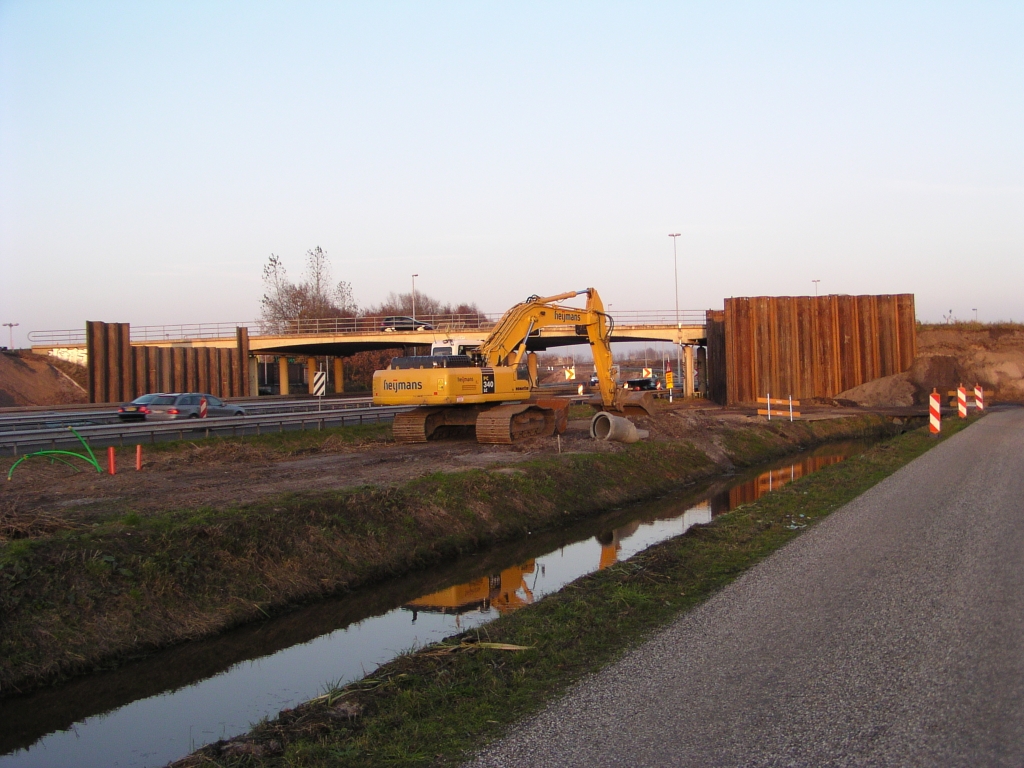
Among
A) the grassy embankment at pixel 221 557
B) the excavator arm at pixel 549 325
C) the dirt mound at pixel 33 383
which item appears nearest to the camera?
the grassy embankment at pixel 221 557

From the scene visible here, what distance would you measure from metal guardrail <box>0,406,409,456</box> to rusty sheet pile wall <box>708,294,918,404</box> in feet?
72.5

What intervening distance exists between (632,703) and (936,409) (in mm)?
24467

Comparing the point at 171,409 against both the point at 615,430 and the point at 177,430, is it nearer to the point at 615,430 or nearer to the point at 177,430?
the point at 177,430

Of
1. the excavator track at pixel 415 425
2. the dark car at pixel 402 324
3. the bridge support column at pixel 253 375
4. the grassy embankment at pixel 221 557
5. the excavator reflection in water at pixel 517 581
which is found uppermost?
the dark car at pixel 402 324

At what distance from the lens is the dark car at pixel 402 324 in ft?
199

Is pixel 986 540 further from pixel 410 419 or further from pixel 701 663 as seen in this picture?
pixel 410 419

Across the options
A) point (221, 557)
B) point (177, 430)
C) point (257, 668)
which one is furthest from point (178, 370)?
point (257, 668)

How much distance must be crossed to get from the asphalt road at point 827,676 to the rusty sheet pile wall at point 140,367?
48475 millimetres

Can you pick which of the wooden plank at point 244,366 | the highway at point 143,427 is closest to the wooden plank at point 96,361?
the wooden plank at point 244,366

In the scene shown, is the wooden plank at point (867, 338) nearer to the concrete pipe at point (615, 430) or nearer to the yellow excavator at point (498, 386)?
the yellow excavator at point (498, 386)

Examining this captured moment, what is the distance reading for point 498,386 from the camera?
2394cm

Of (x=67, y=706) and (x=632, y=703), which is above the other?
(x=632, y=703)

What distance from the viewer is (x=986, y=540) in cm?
1055

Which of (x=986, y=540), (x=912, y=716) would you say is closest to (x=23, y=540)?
(x=912, y=716)
